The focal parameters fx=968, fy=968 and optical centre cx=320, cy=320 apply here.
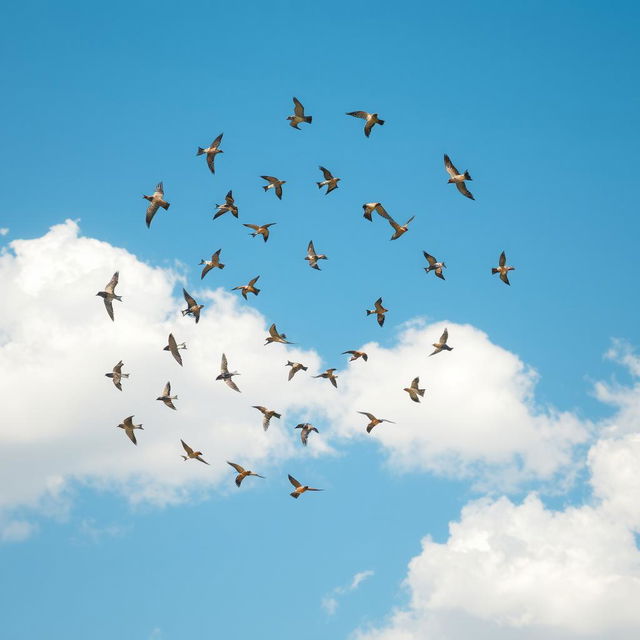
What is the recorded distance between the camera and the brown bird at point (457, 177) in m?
54.9

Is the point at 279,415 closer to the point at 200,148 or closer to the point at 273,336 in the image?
the point at 273,336

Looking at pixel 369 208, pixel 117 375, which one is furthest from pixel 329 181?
pixel 117 375

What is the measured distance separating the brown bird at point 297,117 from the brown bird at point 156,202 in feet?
26.5

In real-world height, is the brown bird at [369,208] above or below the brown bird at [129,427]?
above

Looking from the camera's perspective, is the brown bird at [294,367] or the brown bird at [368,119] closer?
the brown bird at [368,119]

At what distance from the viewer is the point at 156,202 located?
52500mm

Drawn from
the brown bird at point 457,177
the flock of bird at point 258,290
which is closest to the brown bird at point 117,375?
the flock of bird at point 258,290

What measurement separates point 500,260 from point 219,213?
56.3ft

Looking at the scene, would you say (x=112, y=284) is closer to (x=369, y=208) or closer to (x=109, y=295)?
(x=109, y=295)

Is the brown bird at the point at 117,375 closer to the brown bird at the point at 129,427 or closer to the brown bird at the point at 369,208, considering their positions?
the brown bird at the point at 129,427

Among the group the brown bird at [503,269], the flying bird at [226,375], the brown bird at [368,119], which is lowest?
the flying bird at [226,375]

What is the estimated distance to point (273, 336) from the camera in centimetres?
5888

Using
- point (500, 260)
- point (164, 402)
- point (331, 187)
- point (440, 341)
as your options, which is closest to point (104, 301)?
point (164, 402)

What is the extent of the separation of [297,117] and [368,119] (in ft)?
13.3
